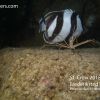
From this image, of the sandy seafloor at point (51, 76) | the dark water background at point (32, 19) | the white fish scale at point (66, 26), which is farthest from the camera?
the dark water background at point (32, 19)

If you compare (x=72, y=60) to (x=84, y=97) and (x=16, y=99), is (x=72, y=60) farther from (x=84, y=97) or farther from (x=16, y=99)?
(x=16, y=99)

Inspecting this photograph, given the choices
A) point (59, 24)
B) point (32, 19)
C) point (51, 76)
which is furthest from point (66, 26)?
point (32, 19)

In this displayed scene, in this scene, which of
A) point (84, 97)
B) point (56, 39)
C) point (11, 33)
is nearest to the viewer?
point (84, 97)

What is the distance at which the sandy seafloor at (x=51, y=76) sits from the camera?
1455 mm

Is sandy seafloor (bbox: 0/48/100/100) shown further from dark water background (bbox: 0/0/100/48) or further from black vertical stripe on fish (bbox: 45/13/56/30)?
dark water background (bbox: 0/0/100/48)

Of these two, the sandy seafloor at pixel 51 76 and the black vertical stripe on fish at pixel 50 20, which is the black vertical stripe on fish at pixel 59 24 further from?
the sandy seafloor at pixel 51 76

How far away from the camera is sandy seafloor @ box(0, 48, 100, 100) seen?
1.46 m

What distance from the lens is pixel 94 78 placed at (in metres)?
1.51

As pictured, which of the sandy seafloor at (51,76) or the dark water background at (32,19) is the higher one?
the dark water background at (32,19)

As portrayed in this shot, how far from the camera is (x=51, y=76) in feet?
4.95

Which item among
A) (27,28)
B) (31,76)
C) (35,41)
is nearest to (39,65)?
(31,76)

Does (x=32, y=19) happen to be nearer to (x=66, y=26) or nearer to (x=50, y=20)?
(x=50, y=20)

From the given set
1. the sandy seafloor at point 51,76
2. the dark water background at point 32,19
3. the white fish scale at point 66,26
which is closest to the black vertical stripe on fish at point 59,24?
the white fish scale at point 66,26

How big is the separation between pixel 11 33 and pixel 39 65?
2.90 feet
